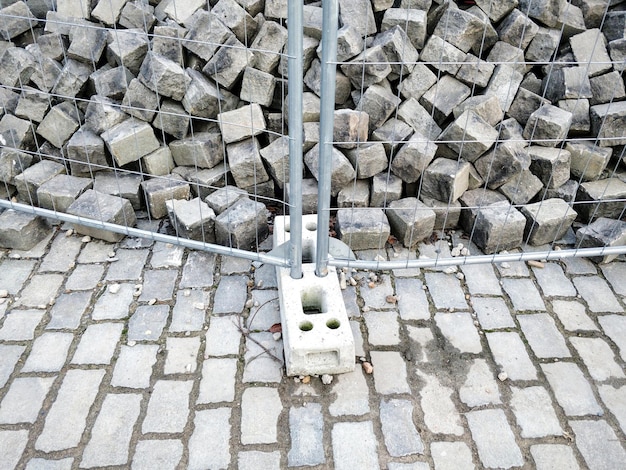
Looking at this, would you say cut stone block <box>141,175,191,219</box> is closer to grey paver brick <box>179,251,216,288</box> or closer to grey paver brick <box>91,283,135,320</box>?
grey paver brick <box>179,251,216,288</box>

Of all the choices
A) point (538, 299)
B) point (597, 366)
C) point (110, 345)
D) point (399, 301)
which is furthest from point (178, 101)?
point (597, 366)

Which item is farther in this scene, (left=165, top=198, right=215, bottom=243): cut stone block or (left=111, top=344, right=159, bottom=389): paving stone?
(left=165, top=198, right=215, bottom=243): cut stone block

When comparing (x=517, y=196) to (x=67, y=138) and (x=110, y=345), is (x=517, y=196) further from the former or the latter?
(x=67, y=138)

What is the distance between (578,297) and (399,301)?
1.20 meters

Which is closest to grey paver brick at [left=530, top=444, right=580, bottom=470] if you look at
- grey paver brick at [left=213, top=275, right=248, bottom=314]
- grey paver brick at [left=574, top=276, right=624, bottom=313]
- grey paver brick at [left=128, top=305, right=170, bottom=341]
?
grey paver brick at [left=574, top=276, right=624, bottom=313]

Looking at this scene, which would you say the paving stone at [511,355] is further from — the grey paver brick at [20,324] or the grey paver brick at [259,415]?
the grey paver brick at [20,324]

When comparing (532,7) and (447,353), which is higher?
(532,7)

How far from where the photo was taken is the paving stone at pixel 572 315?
3.51 metres

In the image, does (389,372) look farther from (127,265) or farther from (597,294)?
(127,265)

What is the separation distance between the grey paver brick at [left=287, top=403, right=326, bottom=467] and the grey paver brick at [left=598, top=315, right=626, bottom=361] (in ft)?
6.13

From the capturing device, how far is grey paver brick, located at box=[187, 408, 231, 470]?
2725mm

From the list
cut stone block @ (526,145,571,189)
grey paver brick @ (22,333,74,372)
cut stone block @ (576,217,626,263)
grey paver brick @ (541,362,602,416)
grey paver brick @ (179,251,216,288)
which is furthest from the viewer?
cut stone block @ (526,145,571,189)

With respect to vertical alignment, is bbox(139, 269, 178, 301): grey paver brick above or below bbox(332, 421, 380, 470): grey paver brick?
below

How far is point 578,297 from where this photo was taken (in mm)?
3730
